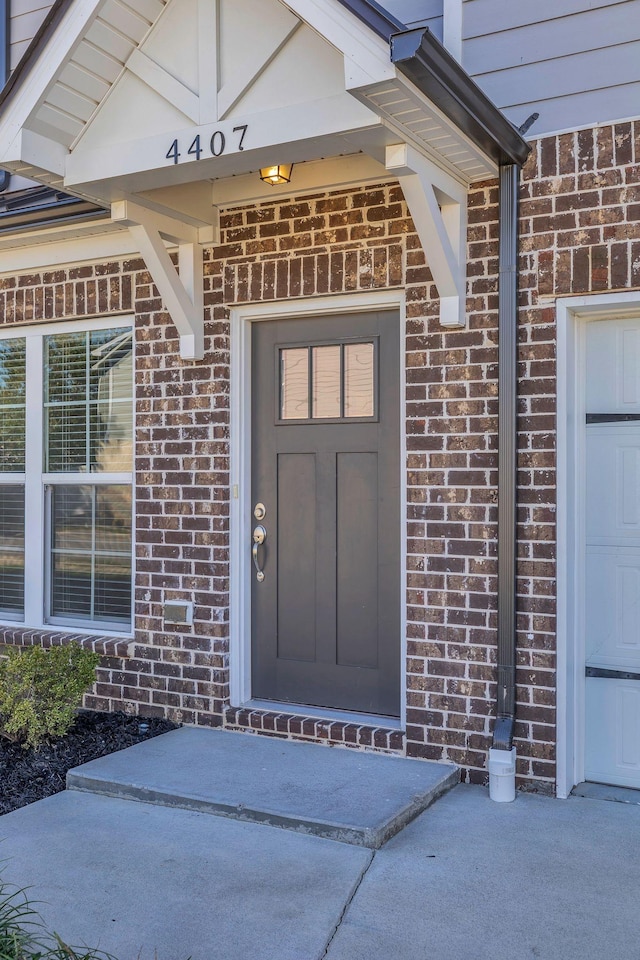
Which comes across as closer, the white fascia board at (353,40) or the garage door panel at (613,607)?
the white fascia board at (353,40)

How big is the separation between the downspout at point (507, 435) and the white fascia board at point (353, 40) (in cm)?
110

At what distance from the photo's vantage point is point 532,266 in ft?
13.0

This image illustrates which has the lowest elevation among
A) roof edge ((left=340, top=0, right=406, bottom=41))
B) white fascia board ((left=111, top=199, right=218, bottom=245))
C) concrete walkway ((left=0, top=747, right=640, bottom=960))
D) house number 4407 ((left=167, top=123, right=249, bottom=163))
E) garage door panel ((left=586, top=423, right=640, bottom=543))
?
concrete walkway ((left=0, top=747, right=640, bottom=960))

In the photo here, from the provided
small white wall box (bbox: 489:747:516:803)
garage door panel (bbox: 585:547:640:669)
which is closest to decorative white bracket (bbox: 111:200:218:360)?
garage door panel (bbox: 585:547:640:669)

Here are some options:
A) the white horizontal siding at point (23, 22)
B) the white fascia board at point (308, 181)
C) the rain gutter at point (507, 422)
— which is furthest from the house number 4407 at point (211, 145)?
the white horizontal siding at point (23, 22)

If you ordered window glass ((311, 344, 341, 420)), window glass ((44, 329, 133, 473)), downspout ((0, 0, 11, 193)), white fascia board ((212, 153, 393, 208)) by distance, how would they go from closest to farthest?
white fascia board ((212, 153, 393, 208))
window glass ((311, 344, 341, 420))
window glass ((44, 329, 133, 473))
downspout ((0, 0, 11, 193))

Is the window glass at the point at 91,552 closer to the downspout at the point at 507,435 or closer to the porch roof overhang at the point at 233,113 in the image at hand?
the porch roof overhang at the point at 233,113

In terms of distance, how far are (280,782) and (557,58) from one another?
348 cm

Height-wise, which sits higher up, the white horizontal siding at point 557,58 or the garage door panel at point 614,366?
the white horizontal siding at point 557,58

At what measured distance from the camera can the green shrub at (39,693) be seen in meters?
4.42

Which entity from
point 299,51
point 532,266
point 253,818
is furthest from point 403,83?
point 253,818

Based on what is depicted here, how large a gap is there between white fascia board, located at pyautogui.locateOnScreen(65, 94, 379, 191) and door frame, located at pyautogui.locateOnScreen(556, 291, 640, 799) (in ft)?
4.22

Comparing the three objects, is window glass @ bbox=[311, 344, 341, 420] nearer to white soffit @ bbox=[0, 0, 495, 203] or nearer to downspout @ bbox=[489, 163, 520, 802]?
downspout @ bbox=[489, 163, 520, 802]

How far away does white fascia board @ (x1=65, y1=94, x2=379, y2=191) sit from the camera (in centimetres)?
342
